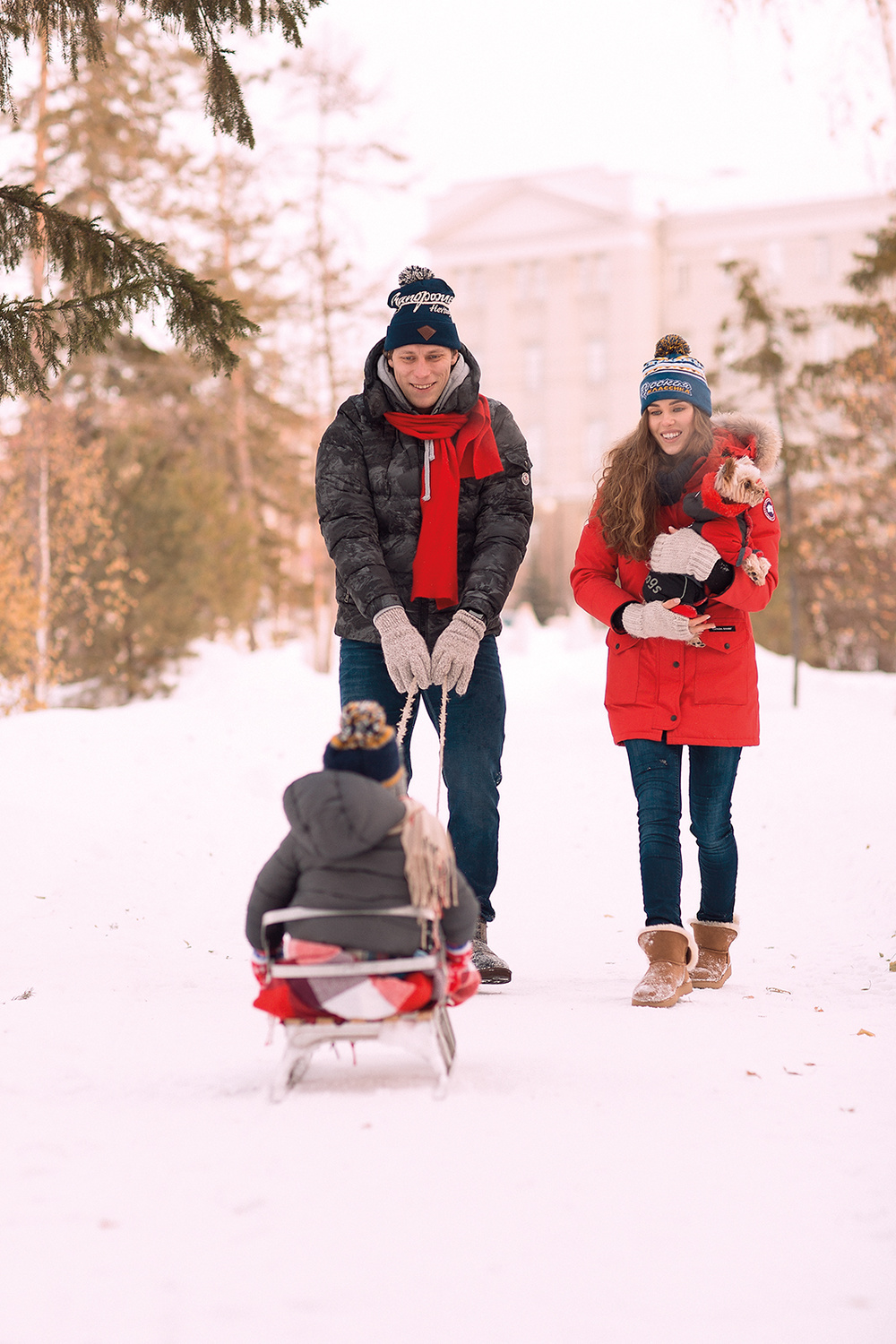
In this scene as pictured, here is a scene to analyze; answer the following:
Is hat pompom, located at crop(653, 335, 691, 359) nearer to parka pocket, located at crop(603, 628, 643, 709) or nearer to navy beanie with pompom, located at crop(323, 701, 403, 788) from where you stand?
parka pocket, located at crop(603, 628, 643, 709)

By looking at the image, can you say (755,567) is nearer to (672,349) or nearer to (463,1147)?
(672,349)

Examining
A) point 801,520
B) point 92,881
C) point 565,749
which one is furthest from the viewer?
point 801,520

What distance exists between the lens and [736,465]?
13.1 feet

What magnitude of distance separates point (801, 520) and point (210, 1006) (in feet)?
47.9

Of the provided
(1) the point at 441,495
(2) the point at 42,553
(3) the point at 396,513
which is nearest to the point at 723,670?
(1) the point at 441,495

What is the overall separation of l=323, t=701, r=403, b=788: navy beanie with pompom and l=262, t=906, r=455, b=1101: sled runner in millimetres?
322

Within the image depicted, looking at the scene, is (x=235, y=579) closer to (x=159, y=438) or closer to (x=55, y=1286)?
(x=159, y=438)

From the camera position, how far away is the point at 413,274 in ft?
14.0

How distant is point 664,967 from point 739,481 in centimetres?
153

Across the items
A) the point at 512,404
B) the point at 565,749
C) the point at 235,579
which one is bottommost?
the point at 565,749

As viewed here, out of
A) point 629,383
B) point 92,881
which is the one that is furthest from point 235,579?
point 629,383

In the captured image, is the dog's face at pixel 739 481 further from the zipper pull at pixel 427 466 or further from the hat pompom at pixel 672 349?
the zipper pull at pixel 427 466

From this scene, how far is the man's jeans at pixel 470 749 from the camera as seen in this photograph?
426cm

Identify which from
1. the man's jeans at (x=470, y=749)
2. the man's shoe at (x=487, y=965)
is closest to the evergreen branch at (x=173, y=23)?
the man's jeans at (x=470, y=749)
